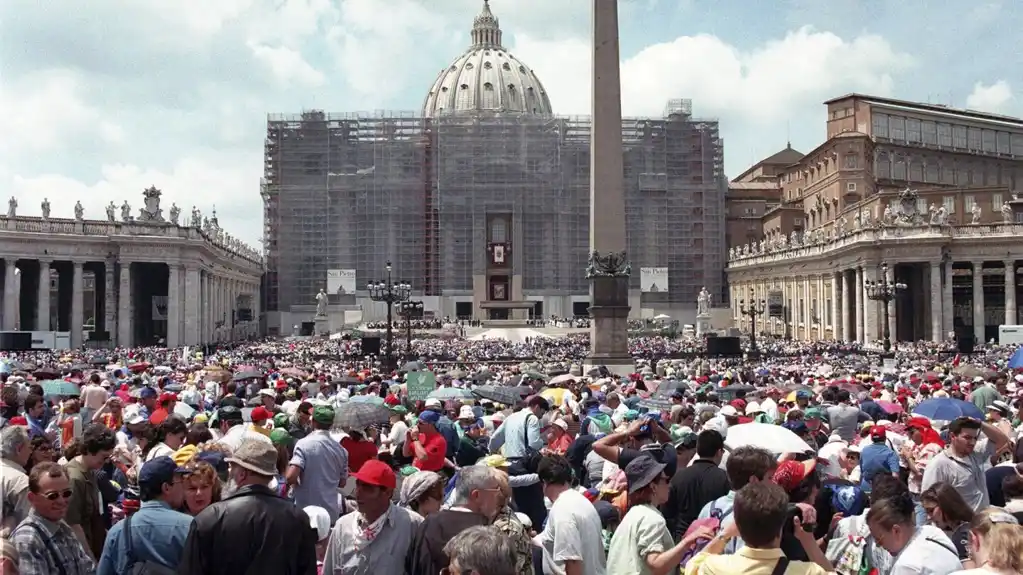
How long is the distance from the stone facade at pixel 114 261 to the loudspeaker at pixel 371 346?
25152mm

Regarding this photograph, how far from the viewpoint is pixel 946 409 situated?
12.2 meters

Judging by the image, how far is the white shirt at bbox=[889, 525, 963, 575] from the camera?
197 inches

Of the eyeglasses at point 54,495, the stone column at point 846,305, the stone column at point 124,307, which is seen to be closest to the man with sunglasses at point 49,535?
the eyeglasses at point 54,495

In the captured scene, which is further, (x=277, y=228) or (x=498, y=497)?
(x=277, y=228)

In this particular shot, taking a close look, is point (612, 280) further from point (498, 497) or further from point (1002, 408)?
point (498, 497)

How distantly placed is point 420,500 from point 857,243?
5672cm

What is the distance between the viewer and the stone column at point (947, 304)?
5684 cm

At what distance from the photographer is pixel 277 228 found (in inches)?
3462

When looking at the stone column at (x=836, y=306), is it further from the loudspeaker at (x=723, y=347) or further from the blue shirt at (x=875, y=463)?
the blue shirt at (x=875, y=463)

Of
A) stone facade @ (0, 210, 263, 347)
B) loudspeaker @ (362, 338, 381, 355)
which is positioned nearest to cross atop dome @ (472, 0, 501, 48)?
stone facade @ (0, 210, 263, 347)

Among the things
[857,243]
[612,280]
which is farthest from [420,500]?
[857,243]

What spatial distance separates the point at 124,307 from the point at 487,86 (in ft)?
221

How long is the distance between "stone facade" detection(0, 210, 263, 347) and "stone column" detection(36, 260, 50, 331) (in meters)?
0.06

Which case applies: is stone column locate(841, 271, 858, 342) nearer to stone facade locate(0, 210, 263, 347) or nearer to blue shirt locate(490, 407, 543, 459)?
stone facade locate(0, 210, 263, 347)
